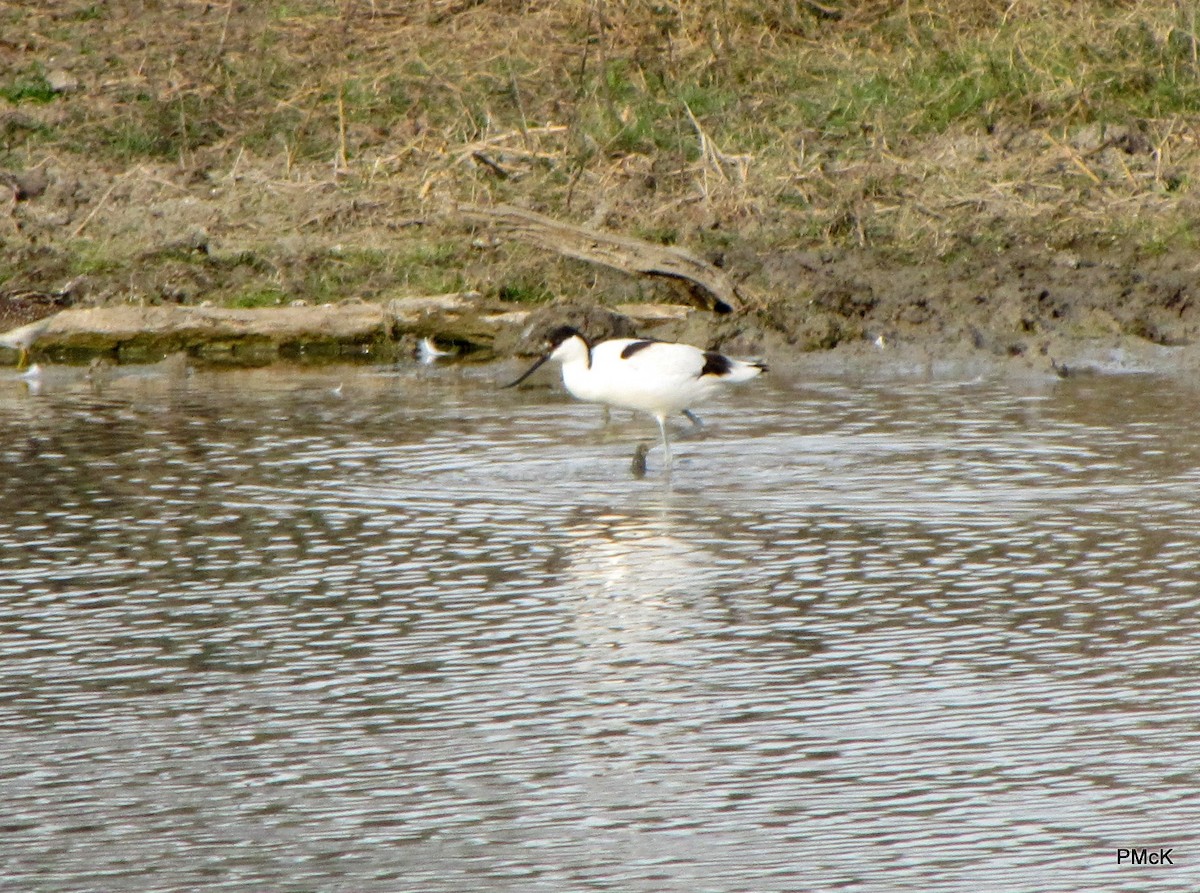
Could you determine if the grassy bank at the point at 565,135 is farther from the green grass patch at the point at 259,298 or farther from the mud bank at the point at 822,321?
the mud bank at the point at 822,321

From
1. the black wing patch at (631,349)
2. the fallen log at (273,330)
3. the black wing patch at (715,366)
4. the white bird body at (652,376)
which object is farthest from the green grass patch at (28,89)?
the black wing patch at (715,366)

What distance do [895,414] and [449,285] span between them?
4270mm

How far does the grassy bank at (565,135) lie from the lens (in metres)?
14.6

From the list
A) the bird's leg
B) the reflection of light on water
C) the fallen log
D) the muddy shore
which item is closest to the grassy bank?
the muddy shore

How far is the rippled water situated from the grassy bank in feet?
12.5

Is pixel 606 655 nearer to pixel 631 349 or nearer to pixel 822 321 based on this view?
pixel 631 349

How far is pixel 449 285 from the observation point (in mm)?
14297

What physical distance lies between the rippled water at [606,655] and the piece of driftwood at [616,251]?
8.56 feet

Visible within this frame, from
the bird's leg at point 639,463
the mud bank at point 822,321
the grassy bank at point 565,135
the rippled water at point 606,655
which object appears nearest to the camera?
the rippled water at point 606,655

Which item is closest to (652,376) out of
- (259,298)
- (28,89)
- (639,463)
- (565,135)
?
(639,463)

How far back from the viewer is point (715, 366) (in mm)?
10125

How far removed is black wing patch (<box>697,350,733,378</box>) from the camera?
Result: 10.1m

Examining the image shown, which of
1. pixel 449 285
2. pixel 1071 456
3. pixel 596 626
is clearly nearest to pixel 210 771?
pixel 596 626

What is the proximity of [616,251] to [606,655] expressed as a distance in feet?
23.5
